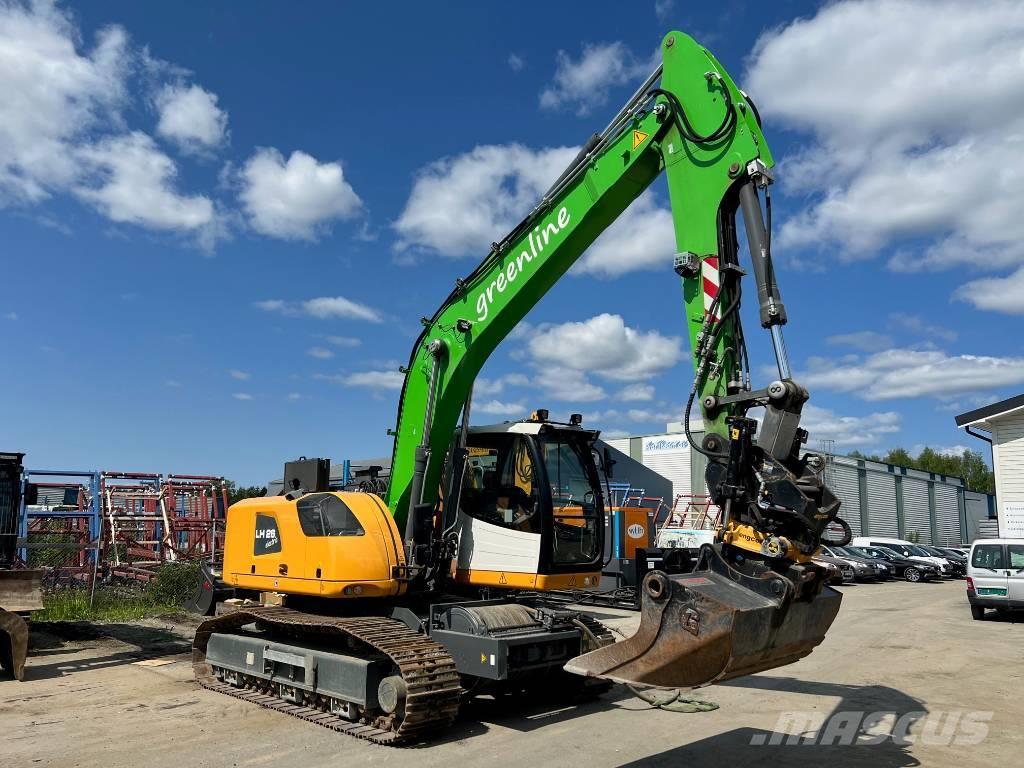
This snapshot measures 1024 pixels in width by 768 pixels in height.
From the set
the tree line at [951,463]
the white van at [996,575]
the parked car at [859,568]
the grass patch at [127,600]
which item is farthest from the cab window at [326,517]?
the tree line at [951,463]

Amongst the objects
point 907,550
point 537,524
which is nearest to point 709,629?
point 537,524

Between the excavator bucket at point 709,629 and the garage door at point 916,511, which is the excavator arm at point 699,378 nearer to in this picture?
the excavator bucket at point 709,629

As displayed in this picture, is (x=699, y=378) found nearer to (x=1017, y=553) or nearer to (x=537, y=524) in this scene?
(x=537, y=524)

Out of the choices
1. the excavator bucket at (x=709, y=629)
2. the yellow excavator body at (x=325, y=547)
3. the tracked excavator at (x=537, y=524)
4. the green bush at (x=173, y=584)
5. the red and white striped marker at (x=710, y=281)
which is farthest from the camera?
the green bush at (x=173, y=584)

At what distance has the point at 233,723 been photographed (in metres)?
7.62

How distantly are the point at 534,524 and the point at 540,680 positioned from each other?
1.94 metres

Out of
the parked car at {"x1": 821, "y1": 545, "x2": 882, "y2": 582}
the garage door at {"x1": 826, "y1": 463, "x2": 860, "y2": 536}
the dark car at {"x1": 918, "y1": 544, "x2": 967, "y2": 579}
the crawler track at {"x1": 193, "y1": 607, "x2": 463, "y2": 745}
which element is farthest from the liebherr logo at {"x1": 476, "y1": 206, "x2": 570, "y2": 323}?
the garage door at {"x1": 826, "y1": 463, "x2": 860, "y2": 536}

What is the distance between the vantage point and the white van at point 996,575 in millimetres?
16438

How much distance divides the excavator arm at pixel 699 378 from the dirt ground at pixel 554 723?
1.88 m

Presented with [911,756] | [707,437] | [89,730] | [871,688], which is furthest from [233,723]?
[871,688]

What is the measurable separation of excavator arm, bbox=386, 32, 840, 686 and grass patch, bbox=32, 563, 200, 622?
7966 millimetres

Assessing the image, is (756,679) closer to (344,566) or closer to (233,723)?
(344,566)

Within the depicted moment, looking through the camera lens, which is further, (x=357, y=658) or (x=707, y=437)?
(x=357, y=658)

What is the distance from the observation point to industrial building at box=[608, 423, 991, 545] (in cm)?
4116
